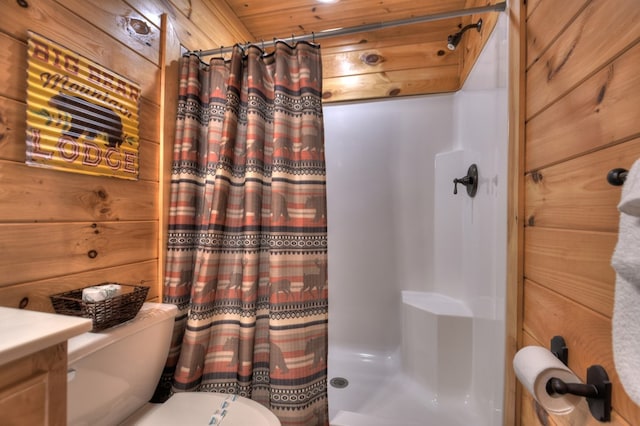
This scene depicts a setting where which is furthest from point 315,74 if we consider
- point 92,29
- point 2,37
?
point 2,37

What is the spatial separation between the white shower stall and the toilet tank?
86 centimetres

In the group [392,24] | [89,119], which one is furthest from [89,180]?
[392,24]

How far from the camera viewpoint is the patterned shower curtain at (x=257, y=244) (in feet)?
3.74

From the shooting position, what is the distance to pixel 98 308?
31.2 inches

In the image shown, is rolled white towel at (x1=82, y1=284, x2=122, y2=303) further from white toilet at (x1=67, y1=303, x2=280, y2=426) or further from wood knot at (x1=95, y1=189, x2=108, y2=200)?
wood knot at (x1=95, y1=189, x2=108, y2=200)

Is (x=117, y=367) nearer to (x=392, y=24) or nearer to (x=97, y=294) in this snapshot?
(x=97, y=294)

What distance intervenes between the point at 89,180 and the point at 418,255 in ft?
6.02

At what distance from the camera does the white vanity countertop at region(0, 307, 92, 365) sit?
418 millimetres

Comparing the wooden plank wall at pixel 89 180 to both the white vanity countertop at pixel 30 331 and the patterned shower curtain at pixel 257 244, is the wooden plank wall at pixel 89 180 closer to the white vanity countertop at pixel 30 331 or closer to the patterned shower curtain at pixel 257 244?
the patterned shower curtain at pixel 257 244

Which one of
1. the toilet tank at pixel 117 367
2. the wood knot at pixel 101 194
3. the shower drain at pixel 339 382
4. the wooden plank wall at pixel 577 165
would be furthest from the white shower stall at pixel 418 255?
the wood knot at pixel 101 194

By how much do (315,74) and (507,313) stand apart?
1187 mm

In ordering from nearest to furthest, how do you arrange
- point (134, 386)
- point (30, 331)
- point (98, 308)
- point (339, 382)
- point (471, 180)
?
point (30, 331)
point (98, 308)
point (134, 386)
point (471, 180)
point (339, 382)

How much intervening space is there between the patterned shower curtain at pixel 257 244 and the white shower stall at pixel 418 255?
1.55ft

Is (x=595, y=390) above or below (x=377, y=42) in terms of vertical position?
below
